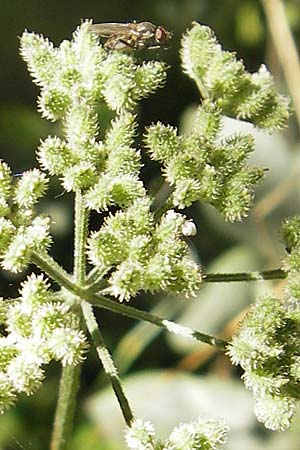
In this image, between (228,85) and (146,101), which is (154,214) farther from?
(146,101)

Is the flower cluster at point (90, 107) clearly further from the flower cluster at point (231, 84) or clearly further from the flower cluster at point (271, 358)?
the flower cluster at point (271, 358)

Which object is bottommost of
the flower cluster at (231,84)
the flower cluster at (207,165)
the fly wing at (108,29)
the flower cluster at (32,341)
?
the flower cluster at (32,341)

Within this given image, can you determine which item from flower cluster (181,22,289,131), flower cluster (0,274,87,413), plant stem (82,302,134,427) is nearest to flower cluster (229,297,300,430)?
plant stem (82,302,134,427)

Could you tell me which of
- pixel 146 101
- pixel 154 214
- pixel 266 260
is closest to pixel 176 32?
pixel 146 101

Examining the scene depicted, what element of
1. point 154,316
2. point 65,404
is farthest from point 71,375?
point 154,316

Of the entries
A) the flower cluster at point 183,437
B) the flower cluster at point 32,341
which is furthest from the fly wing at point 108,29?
the flower cluster at point 183,437

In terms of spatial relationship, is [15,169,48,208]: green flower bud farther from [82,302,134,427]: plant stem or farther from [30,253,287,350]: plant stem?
[82,302,134,427]: plant stem

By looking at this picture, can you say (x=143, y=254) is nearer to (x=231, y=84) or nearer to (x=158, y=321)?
(x=158, y=321)
